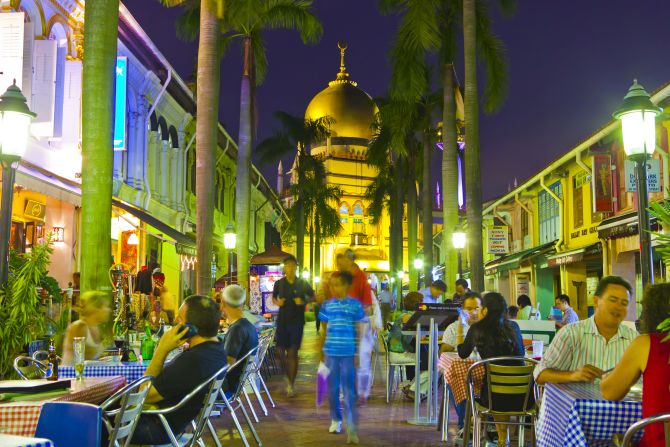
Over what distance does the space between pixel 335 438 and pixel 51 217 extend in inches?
459

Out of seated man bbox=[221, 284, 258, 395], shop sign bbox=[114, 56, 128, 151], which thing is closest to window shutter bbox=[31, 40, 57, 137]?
shop sign bbox=[114, 56, 128, 151]

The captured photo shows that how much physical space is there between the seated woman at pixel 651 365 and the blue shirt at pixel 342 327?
15.4ft

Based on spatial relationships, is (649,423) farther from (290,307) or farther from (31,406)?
(290,307)

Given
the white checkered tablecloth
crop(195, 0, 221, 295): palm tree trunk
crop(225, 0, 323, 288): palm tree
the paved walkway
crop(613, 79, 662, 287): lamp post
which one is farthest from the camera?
crop(225, 0, 323, 288): palm tree

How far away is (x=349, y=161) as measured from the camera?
78.1 meters

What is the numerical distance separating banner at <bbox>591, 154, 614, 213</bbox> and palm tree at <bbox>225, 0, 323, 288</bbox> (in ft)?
32.6

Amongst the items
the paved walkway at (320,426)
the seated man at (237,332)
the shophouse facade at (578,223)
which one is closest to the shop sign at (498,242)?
the shophouse facade at (578,223)

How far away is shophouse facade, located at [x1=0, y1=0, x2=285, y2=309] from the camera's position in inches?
579

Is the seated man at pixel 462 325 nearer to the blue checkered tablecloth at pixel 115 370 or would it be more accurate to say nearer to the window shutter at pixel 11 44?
the blue checkered tablecloth at pixel 115 370

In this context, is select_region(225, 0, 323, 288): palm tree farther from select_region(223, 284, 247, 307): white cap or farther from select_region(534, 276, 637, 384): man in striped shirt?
select_region(534, 276, 637, 384): man in striped shirt

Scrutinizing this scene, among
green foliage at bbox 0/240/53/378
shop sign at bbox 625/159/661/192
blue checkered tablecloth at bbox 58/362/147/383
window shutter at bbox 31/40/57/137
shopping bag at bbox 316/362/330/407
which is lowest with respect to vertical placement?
shopping bag at bbox 316/362/330/407

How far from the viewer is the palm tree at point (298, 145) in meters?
36.3

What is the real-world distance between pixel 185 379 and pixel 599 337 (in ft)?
10.3

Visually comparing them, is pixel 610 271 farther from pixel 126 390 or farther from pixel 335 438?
pixel 126 390
